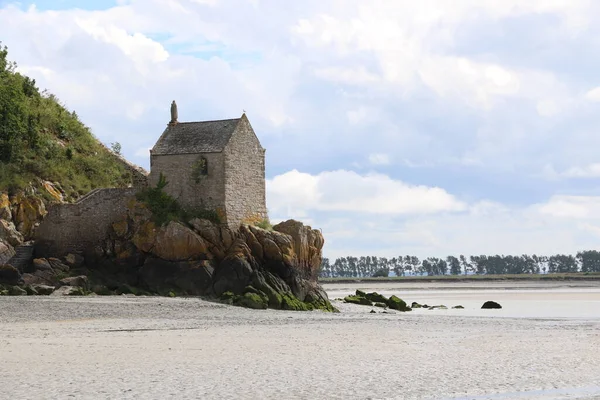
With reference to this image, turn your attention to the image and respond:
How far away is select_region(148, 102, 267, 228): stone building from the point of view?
3947cm

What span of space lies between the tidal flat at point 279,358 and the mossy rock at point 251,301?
20.3 ft

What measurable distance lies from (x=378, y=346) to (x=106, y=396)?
8.50m

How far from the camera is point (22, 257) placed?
3738 centimetres

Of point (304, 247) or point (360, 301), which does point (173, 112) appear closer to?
point (304, 247)

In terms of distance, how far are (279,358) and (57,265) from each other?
71.3 feet

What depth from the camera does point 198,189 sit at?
1565 inches

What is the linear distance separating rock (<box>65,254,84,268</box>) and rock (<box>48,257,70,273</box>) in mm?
274

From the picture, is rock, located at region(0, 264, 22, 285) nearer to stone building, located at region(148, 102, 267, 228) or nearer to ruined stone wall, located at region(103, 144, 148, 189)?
stone building, located at region(148, 102, 267, 228)

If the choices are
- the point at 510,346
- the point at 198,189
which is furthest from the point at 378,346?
the point at 198,189

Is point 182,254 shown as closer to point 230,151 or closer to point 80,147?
point 230,151

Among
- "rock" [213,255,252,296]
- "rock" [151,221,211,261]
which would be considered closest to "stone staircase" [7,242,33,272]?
"rock" [151,221,211,261]

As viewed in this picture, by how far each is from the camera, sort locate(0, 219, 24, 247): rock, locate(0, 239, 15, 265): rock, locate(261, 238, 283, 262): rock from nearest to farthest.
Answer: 1. locate(0, 239, 15, 265): rock
2. locate(0, 219, 24, 247): rock
3. locate(261, 238, 283, 262): rock

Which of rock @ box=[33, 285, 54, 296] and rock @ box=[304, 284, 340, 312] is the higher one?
rock @ box=[33, 285, 54, 296]

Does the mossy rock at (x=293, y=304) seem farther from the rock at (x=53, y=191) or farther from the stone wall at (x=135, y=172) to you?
the stone wall at (x=135, y=172)
